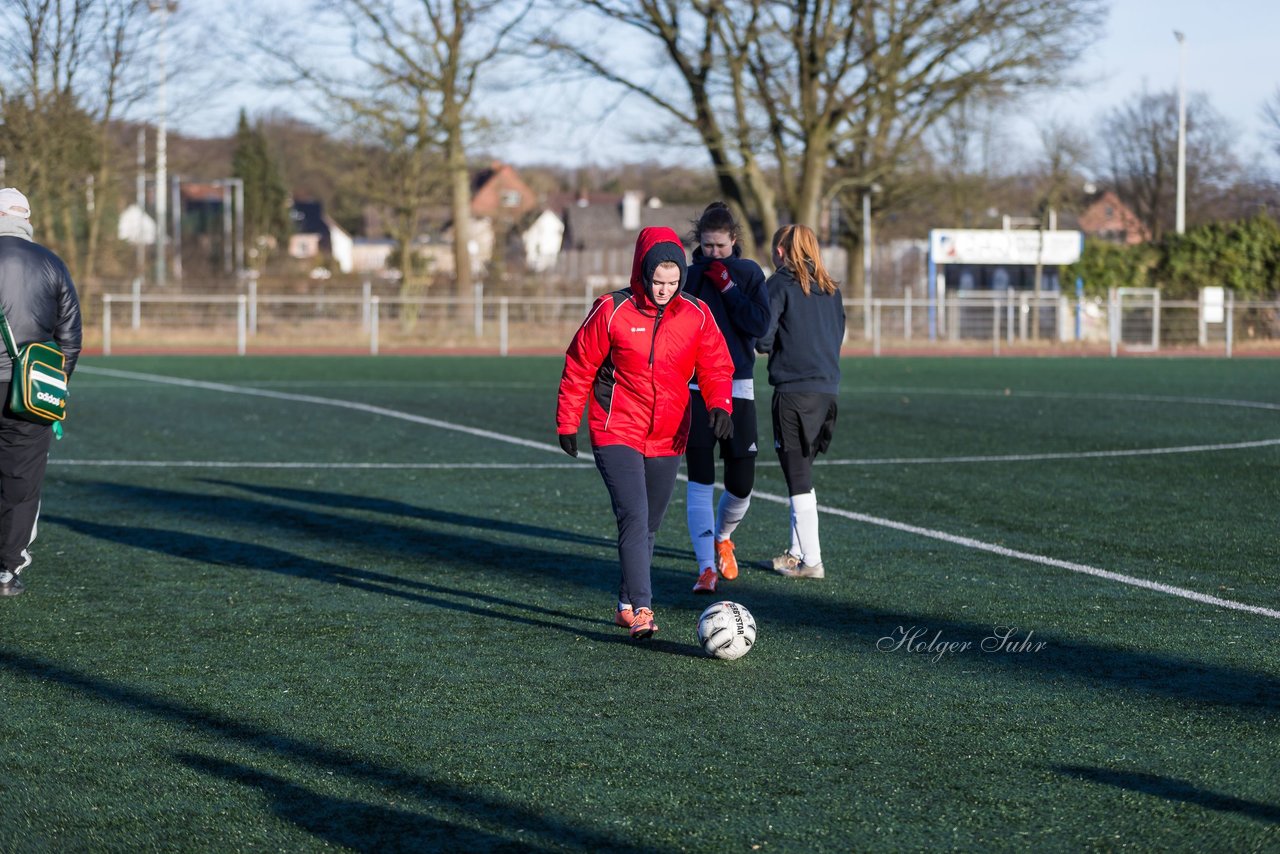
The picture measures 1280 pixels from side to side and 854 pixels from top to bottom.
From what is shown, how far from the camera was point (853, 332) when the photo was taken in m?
38.9

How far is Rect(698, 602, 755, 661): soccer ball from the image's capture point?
5.98 metres

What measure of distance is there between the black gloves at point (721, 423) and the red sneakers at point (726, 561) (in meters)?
1.42

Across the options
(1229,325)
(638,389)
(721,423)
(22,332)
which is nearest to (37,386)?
(22,332)

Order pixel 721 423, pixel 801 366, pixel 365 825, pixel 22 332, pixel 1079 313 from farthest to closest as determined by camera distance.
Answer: pixel 1079 313 → pixel 801 366 → pixel 22 332 → pixel 721 423 → pixel 365 825

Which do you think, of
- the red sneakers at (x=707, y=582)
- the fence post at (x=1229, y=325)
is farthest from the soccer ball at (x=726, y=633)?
the fence post at (x=1229, y=325)

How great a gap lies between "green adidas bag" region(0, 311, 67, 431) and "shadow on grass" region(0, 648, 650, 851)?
237cm

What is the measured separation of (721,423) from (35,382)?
129 inches

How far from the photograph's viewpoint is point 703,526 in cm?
759

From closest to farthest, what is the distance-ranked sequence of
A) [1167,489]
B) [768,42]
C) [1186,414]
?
[1167,489], [1186,414], [768,42]

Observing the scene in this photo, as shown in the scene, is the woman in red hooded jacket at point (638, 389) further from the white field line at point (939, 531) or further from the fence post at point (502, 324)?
the fence post at point (502, 324)

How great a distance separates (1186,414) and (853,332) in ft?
69.7

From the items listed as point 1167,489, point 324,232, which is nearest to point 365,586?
point 1167,489

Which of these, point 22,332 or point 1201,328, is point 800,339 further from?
point 1201,328

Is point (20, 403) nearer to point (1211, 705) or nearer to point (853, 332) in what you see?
point (1211, 705)
